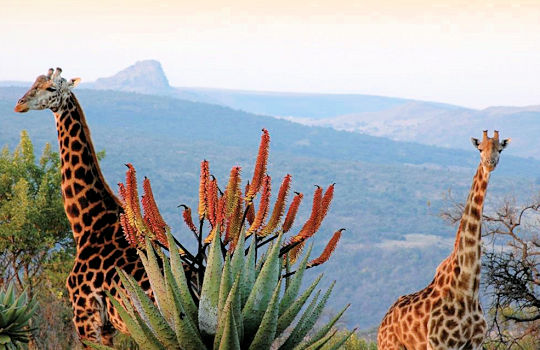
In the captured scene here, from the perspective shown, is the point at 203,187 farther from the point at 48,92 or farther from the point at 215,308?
the point at 48,92

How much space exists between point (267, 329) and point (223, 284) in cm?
33

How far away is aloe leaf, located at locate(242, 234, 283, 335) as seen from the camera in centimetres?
442

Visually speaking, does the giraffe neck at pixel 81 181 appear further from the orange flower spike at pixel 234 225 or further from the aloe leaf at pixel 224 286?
the aloe leaf at pixel 224 286

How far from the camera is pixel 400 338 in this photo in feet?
24.4

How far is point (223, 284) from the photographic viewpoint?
4.30 m

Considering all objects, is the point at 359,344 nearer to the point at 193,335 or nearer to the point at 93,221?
the point at 93,221

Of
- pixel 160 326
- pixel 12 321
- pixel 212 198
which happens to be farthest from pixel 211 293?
pixel 12 321

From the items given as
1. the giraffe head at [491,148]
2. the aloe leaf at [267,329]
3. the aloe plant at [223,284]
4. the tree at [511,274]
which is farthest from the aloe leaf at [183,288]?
the tree at [511,274]

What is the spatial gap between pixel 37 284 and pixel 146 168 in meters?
152

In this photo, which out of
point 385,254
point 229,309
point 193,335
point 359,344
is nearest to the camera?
point 229,309

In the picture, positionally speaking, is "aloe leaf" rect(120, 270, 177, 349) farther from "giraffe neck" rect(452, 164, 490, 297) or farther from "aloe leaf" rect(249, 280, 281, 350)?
"giraffe neck" rect(452, 164, 490, 297)

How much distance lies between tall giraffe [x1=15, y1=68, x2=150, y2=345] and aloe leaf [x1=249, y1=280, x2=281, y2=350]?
2.29 metres

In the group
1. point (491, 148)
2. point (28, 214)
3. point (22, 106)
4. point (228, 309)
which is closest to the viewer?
point (228, 309)

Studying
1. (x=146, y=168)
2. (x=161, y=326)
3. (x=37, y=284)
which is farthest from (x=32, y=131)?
(x=161, y=326)
